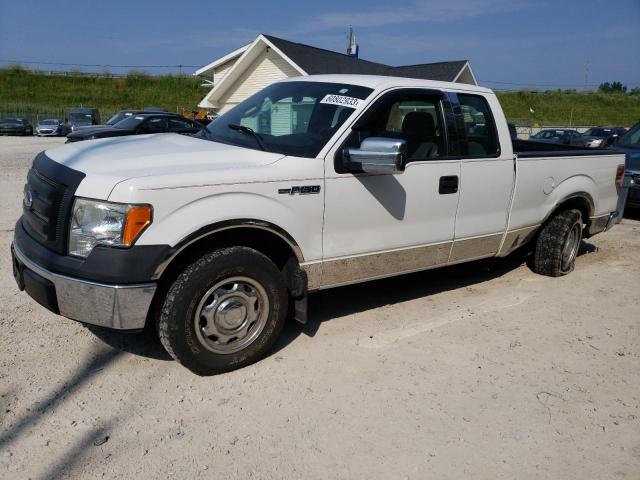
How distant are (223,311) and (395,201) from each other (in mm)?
1534

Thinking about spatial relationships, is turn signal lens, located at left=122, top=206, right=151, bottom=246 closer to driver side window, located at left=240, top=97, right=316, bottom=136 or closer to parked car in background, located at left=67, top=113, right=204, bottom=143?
driver side window, located at left=240, top=97, right=316, bottom=136

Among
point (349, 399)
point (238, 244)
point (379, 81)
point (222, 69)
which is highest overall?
point (222, 69)

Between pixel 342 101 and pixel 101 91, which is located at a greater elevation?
pixel 101 91

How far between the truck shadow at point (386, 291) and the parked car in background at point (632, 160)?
418 cm

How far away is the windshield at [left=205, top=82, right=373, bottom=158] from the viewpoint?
3.87 metres

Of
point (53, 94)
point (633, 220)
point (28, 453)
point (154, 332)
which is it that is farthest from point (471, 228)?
point (53, 94)

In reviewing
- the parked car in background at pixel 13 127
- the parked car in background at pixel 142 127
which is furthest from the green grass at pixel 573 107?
the parked car in background at pixel 142 127

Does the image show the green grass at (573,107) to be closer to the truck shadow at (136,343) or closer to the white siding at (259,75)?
the white siding at (259,75)

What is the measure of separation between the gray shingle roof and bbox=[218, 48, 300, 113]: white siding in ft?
1.88

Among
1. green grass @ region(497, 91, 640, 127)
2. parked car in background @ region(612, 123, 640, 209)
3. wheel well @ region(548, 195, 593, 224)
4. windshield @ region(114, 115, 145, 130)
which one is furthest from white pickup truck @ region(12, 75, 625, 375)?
green grass @ region(497, 91, 640, 127)

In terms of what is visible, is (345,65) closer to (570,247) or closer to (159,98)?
(570,247)

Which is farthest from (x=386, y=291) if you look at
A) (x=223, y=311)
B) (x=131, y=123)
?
(x=131, y=123)

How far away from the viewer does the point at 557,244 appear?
570cm

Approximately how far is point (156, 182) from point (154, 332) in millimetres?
1522
